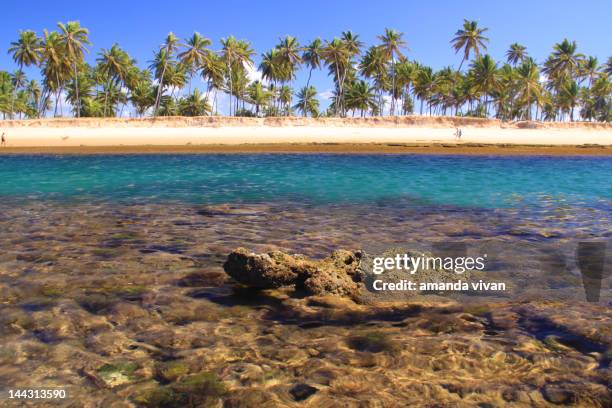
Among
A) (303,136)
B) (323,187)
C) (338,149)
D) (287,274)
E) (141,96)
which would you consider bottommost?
(287,274)

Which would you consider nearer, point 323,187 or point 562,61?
point 323,187

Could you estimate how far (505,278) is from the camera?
17.4 ft

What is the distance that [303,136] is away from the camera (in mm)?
43969

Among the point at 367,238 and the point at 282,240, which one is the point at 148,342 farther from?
the point at 367,238

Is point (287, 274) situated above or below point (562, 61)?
below

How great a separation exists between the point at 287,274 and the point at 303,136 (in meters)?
40.0

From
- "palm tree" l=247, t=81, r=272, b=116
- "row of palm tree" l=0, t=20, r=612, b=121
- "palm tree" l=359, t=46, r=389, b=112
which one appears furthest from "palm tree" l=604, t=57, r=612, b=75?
"palm tree" l=247, t=81, r=272, b=116

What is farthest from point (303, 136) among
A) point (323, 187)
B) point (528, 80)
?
point (528, 80)

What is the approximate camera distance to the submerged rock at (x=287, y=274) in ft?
15.4

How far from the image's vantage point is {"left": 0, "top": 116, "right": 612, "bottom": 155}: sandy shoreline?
38.5 m

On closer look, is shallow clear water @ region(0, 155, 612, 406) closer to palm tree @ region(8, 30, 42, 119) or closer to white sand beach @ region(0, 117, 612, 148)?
white sand beach @ region(0, 117, 612, 148)

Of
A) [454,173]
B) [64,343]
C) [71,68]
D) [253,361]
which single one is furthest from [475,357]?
[71,68]

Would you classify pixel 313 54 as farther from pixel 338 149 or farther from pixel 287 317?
pixel 287 317

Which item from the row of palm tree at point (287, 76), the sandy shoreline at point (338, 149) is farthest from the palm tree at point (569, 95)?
the sandy shoreline at point (338, 149)
